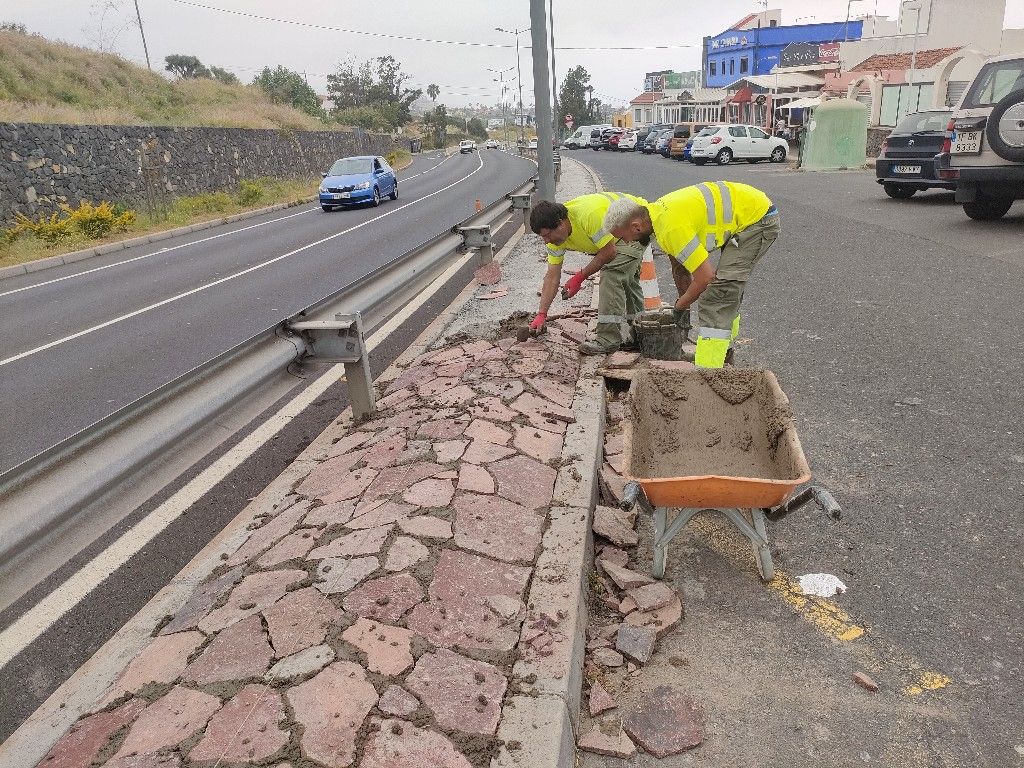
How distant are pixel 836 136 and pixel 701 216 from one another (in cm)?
2339

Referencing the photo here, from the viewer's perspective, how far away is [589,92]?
359 ft

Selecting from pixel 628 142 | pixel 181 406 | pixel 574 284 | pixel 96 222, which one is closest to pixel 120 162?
pixel 96 222

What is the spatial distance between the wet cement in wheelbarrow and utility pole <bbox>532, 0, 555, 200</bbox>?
8.18 m

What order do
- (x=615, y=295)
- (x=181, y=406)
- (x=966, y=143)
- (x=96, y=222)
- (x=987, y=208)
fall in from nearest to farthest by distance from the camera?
(x=181, y=406) < (x=615, y=295) < (x=966, y=143) < (x=987, y=208) < (x=96, y=222)

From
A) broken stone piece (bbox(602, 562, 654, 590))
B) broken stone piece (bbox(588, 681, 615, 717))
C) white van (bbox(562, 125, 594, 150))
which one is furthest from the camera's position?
white van (bbox(562, 125, 594, 150))

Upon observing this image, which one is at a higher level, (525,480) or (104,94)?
(104,94)

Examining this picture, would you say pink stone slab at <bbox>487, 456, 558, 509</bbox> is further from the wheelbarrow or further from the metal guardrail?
the metal guardrail

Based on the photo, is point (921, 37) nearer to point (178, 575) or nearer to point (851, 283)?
point (851, 283)

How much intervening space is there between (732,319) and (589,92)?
374ft

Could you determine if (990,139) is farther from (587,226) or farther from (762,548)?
(762,548)

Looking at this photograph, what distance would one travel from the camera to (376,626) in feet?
7.85

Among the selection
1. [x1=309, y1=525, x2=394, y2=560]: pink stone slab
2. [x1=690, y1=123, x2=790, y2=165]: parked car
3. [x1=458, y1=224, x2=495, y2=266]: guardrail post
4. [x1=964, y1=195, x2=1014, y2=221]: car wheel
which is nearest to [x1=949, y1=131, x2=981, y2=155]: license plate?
[x1=964, y1=195, x2=1014, y2=221]: car wheel

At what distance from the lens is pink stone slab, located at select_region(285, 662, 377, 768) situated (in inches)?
76.0

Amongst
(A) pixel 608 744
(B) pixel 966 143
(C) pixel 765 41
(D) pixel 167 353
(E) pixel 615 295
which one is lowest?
(D) pixel 167 353
